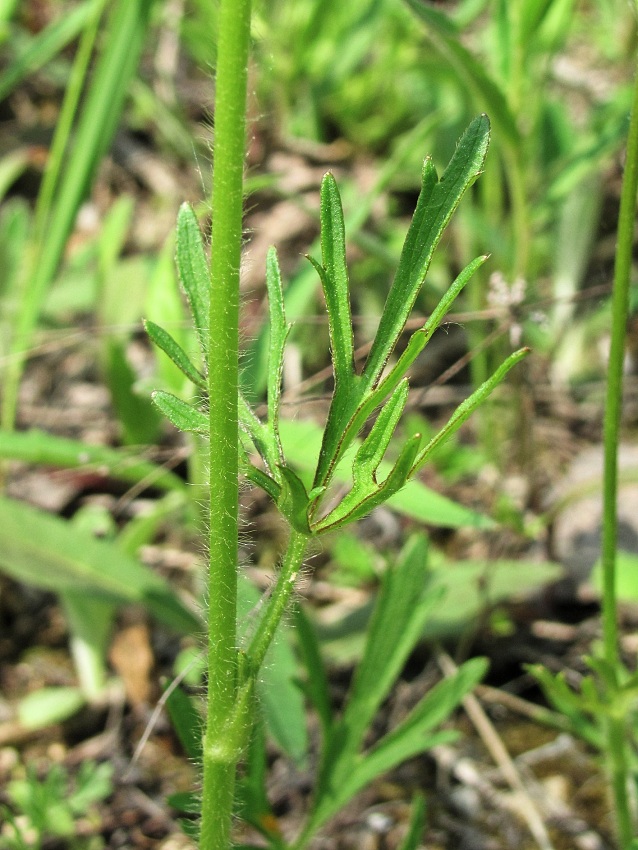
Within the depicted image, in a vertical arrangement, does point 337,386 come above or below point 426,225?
below

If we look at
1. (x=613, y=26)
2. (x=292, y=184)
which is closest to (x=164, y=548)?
(x=292, y=184)

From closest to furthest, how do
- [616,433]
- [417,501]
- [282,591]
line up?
[282,591]
[616,433]
[417,501]

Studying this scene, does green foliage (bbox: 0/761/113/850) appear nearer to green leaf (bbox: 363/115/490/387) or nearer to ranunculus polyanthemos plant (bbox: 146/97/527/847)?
ranunculus polyanthemos plant (bbox: 146/97/527/847)

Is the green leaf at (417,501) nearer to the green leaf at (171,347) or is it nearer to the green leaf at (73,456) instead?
the green leaf at (73,456)

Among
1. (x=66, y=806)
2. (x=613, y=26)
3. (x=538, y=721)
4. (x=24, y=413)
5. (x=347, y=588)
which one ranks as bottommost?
(x=66, y=806)

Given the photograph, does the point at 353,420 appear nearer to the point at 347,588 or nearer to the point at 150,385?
the point at 150,385

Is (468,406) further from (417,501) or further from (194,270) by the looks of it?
(417,501)

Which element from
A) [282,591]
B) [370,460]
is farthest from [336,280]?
[282,591]
